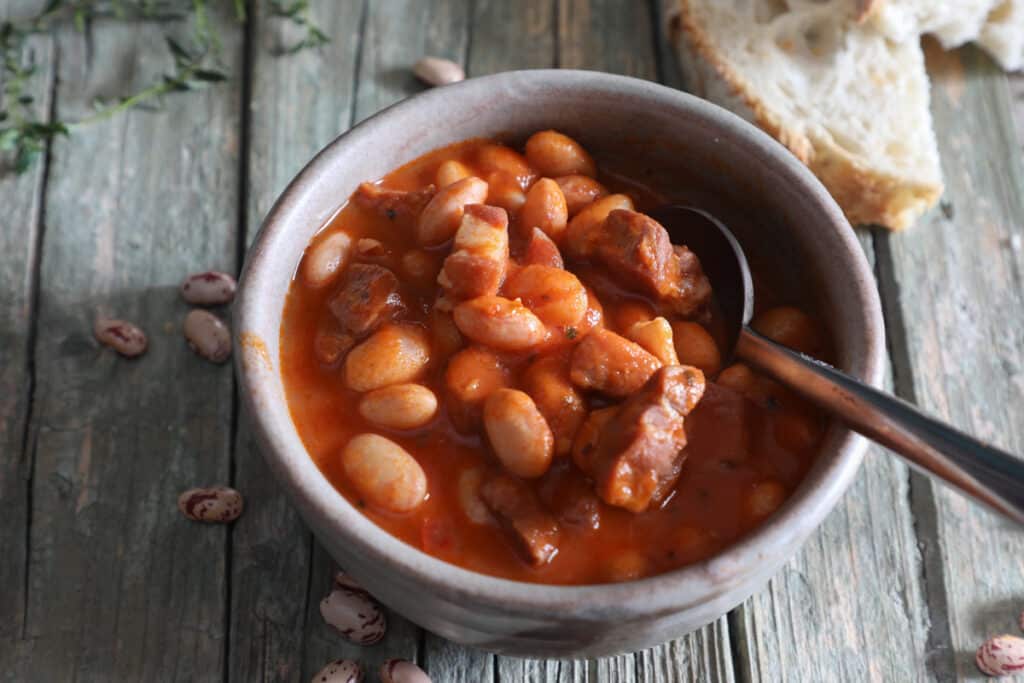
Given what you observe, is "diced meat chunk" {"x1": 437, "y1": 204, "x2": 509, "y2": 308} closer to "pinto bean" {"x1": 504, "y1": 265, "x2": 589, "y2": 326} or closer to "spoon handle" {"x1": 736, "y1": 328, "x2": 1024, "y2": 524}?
"pinto bean" {"x1": 504, "y1": 265, "x2": 589, "y2": 326}

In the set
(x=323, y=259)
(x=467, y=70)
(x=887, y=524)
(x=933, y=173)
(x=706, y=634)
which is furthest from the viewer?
(x=467, y=70)

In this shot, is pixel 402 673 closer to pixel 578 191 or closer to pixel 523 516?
pixel 523 516

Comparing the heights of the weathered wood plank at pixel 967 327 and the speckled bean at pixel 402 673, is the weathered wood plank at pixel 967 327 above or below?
above

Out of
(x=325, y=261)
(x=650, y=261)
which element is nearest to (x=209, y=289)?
(x=325, y=261)

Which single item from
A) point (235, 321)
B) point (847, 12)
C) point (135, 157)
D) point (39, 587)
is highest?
point (847, 12)

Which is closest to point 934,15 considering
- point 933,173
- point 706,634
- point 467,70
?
point 933,173

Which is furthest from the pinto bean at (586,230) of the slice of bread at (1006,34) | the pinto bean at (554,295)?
the slice of bread at (1006,34)

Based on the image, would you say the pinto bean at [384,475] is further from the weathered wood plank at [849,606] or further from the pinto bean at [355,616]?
the weathered wood plank at [849,606]

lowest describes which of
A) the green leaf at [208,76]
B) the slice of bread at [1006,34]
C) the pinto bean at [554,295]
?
the green leaf at [208,76]

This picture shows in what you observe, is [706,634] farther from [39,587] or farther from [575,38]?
[575,38]
